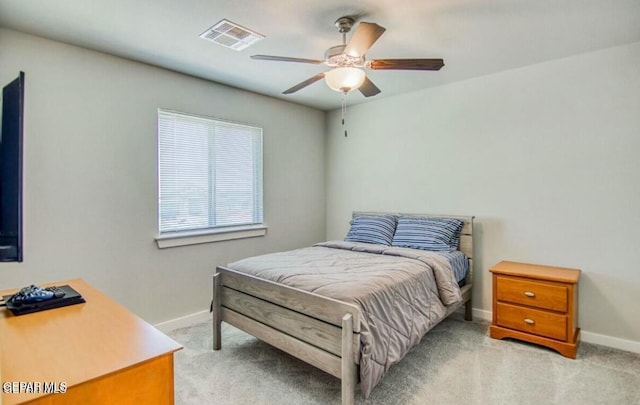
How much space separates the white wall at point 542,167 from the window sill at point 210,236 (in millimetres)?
1660

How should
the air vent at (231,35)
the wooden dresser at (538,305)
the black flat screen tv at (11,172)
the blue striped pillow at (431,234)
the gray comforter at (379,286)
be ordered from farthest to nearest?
the blue striped pillow at (431,234) → the wooden dresser at (538,305) → the air vent at (231,35) → the gray comforter at (379,286) → the black flat screen tv at (11,172)

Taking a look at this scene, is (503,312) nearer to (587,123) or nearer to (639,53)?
(587,123)

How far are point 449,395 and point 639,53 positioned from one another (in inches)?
116

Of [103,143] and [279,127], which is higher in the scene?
[279,127]

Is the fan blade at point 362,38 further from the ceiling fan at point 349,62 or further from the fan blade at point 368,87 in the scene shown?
the fan blade at point 368,87

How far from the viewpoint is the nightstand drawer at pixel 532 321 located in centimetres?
261

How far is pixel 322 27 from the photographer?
7.65 feet

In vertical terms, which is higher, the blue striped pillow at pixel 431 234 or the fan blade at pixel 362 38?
the fan blade at pixel 362 38

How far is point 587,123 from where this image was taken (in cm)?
283

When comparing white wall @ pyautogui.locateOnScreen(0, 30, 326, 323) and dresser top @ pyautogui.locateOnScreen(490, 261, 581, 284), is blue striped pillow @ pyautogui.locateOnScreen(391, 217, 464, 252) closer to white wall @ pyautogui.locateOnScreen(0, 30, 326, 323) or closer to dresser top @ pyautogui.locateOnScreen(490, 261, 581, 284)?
dresser top @ pyautogui.locateOnScreen(490, 261, 581, 284)

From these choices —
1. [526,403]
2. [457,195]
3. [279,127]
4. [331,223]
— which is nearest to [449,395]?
[526,403]

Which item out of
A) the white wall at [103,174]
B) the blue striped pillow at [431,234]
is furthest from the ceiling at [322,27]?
the blue striped pillow at [431,234]

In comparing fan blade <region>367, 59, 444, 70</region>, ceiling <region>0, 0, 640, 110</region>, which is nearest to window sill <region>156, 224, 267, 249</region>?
ceiling <region>0, 0, 640, 110</region>

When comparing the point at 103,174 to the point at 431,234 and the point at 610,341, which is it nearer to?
the point at 431,234
